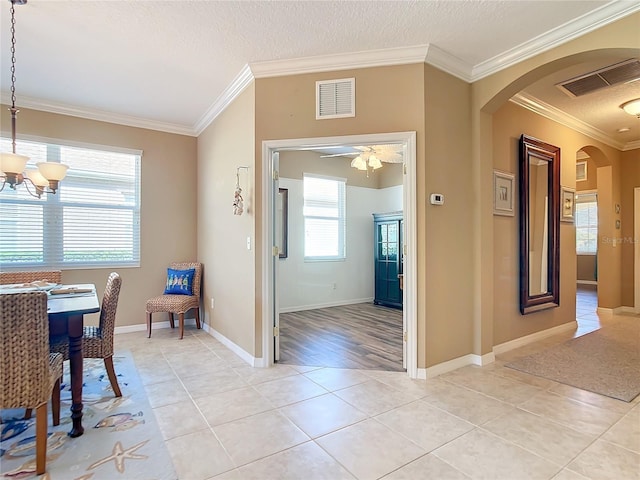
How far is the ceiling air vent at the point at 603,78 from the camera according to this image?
3.17 meters

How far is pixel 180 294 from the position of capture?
443 centimetres

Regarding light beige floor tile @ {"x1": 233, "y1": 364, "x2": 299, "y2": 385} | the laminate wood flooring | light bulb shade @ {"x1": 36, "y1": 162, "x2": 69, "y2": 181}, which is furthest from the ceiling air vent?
light bulb shade @ {"x1": 36, "y1": 162, "x2": 69, "y2": 181}

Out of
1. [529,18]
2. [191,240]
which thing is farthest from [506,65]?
[191,240]

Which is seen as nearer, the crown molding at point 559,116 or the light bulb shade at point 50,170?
the light bulb shade at point 50,170

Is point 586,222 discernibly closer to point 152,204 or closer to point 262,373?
point 262,373

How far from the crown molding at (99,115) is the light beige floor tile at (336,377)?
375 centimetres

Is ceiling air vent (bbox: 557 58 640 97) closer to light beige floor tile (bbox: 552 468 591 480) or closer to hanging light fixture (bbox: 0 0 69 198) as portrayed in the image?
light beige floor tile (bbox: 552 468 591 480)

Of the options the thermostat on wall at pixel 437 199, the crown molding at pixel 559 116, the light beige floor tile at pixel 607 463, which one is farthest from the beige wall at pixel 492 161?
the light beige floor tile at pixel 607 463

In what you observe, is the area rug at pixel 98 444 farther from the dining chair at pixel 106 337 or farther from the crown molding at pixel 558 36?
the crown molding at pixel 558 36

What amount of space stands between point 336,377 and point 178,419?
1.28 meters

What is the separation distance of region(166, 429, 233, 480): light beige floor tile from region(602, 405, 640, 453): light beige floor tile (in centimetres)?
221

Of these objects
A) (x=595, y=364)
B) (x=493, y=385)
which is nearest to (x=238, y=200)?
(x=493, y=385)

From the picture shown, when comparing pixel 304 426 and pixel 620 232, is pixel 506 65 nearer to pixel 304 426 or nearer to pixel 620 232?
pixel 304 426

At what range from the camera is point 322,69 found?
309cm
